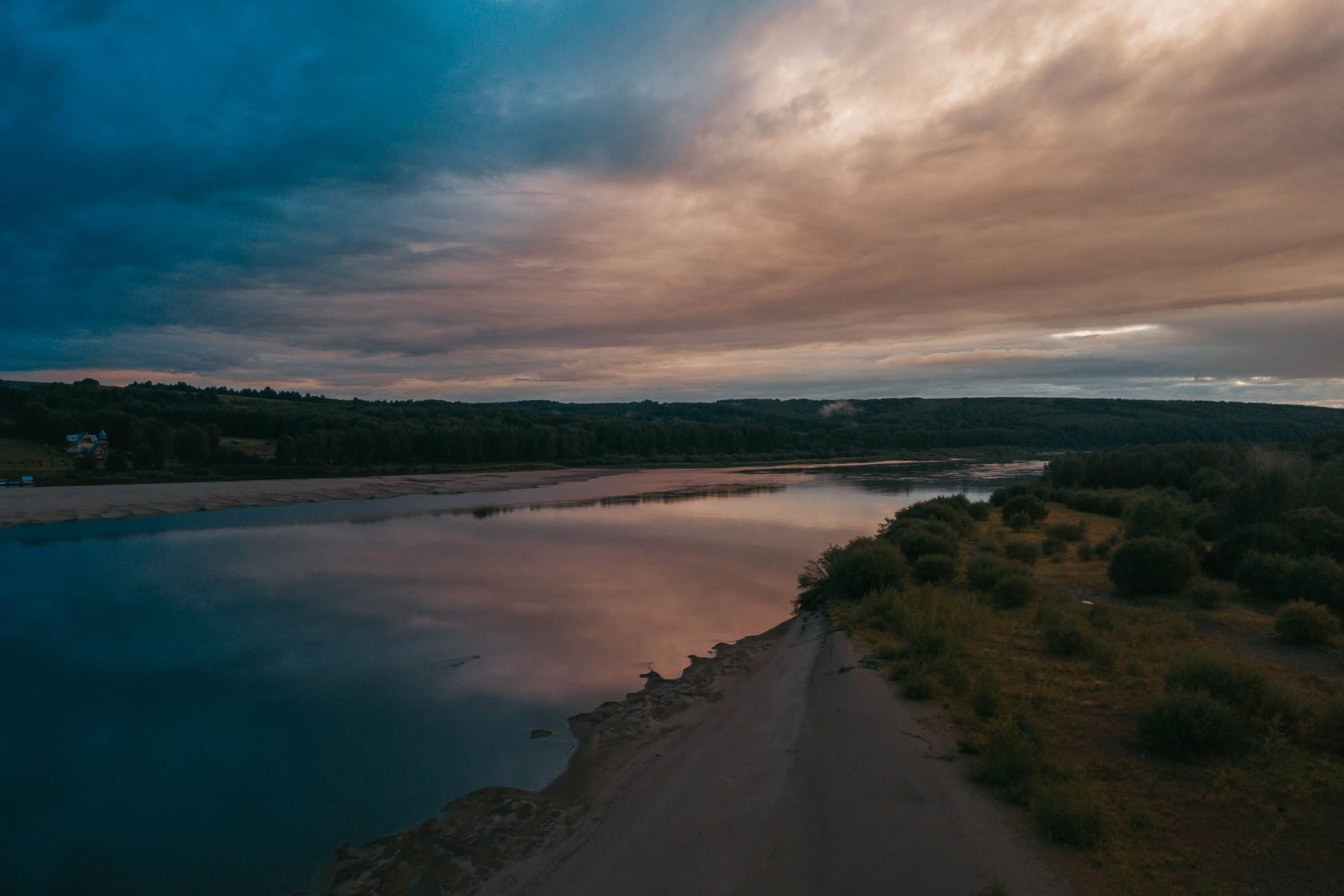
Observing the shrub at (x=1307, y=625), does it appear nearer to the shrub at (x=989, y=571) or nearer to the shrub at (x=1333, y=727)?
the shrub at (x=1333, y=727)

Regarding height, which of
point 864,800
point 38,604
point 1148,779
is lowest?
point 38,604

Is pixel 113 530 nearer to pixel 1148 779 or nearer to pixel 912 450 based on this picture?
pixel 1148 779

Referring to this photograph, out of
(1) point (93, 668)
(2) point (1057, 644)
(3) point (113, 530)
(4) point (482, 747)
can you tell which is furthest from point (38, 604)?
(2) point (1057, 644)

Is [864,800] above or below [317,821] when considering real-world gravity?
above

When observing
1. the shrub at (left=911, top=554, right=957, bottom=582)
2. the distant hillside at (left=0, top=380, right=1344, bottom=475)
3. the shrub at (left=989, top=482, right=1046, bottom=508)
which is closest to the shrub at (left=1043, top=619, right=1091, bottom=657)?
the shrub at (left=911, top=554, right=957, bottom=582)

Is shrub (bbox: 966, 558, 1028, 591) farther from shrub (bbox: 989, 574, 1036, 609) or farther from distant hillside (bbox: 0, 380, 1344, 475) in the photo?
distant hillside (bbox: 0, 380, 1344, 475)

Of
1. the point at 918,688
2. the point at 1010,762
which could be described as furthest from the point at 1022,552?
the point at 1010,762
